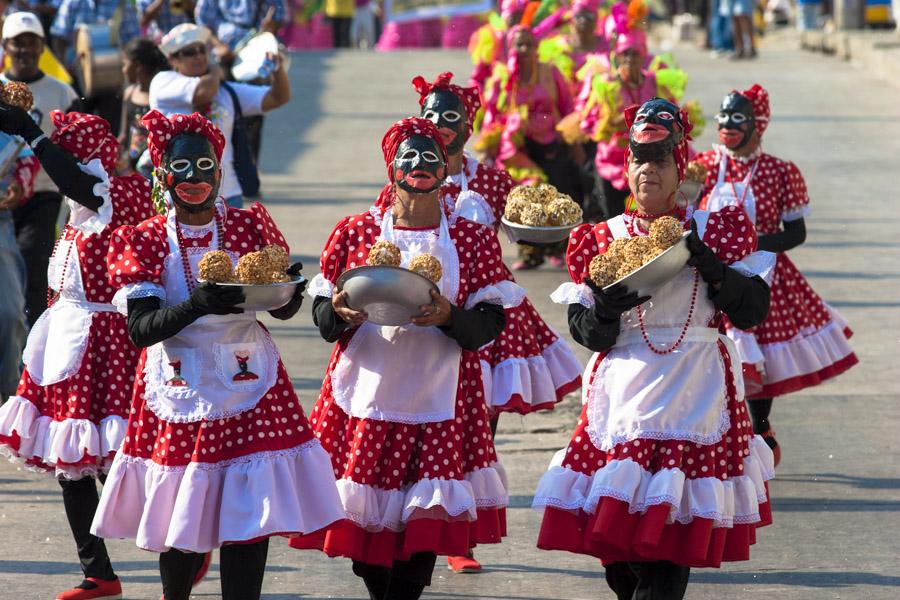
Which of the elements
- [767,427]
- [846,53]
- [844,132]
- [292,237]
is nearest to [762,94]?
[767,427]

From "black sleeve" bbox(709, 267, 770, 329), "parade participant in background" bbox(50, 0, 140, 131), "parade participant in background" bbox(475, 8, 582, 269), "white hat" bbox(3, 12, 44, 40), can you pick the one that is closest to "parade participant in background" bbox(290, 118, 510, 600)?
"black sleeve" bbox(709, 267, 770, 329)

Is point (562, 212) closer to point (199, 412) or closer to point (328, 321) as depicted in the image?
point (328, 321)

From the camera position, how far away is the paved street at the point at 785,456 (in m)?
6.31

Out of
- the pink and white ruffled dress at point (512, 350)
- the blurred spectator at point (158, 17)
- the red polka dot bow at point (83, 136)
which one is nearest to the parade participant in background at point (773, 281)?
the pink and white ruffled dress at point (512, 350)

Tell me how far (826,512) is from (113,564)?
2.97 metres

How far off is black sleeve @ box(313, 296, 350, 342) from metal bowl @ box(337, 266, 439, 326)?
182 millimetres

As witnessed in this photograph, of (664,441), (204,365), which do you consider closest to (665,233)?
(664,441)

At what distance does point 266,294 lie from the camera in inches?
192

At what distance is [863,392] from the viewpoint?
9.23 m

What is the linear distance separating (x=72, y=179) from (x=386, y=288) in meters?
1.68

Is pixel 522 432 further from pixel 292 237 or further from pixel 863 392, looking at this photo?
pixel 292 237

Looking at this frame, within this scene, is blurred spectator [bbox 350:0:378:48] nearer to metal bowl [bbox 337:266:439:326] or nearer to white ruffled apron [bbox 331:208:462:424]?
white ruffled apron [bbox 331:208:462:424]

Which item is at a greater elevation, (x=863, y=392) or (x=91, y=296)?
(x=91, y=296)

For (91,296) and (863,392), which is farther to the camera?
(863,392)
